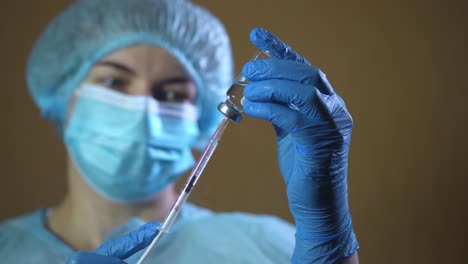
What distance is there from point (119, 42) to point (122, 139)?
0.31m

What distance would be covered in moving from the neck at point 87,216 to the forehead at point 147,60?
406 mm

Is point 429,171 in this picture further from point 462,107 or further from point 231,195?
point 231,195

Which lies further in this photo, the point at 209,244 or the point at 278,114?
the point at 209,244

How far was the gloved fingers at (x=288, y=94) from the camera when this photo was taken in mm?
766

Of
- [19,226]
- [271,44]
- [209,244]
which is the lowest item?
[19,226]

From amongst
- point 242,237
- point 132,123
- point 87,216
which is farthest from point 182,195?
point 87,216

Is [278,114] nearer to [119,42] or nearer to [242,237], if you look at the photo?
[242,237]

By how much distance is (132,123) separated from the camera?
1403 millimetres

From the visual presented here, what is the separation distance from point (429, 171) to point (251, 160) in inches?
27.0

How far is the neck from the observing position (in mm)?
1462

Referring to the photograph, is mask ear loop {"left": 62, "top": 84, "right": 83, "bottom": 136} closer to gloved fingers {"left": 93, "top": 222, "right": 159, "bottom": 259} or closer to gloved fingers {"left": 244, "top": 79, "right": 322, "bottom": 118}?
gloved fingers {"left": 93, "top": 222, "right": 159, "bottom": 259}

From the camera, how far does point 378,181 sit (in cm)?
157

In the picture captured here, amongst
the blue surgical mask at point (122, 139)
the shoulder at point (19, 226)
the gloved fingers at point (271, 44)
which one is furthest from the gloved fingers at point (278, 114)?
the shoulder at point (19, 226)

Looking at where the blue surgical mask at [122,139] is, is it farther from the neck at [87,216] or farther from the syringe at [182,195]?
the syringe at [182,195]
